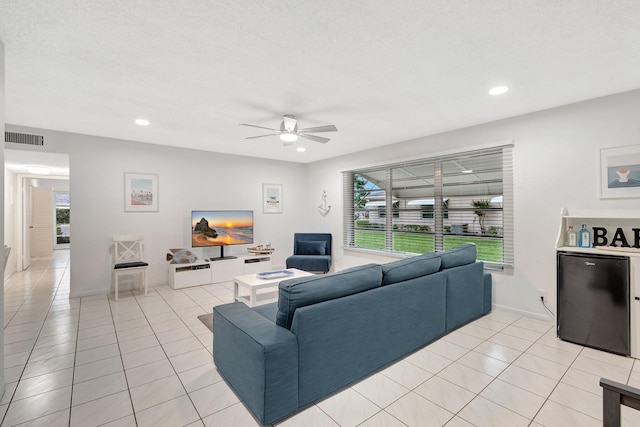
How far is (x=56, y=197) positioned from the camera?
9.76 m

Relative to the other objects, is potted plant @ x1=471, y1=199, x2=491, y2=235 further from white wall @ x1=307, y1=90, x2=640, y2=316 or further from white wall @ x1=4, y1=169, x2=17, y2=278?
white wall @ x1=4, y1=169, x2=17, y2=278

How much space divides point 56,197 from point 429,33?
12126 millimetres

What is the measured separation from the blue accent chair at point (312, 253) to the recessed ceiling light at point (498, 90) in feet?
12.3

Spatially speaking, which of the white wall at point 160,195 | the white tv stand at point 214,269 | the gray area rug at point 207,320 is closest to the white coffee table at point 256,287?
the gray area rug at point 207,320

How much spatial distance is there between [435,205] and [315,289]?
3.23 metres

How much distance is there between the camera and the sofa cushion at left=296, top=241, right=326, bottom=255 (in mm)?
6051

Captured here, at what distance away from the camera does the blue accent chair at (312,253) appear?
5609mm

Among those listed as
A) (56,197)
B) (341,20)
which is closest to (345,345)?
(341,20)

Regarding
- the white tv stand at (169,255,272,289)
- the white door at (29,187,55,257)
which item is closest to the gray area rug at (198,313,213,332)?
the white tv stand at (169,255,272,289)

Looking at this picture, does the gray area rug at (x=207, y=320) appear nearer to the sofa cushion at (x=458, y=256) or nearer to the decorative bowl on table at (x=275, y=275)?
the decorative bowl on table at (x=275, y=275)

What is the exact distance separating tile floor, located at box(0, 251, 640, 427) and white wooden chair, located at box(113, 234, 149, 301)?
3.19 feet

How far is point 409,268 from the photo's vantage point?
2.69 metres

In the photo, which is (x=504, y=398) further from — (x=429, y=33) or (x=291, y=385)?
(x=429, y=33)

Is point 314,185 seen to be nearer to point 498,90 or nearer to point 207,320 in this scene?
point 207,320
